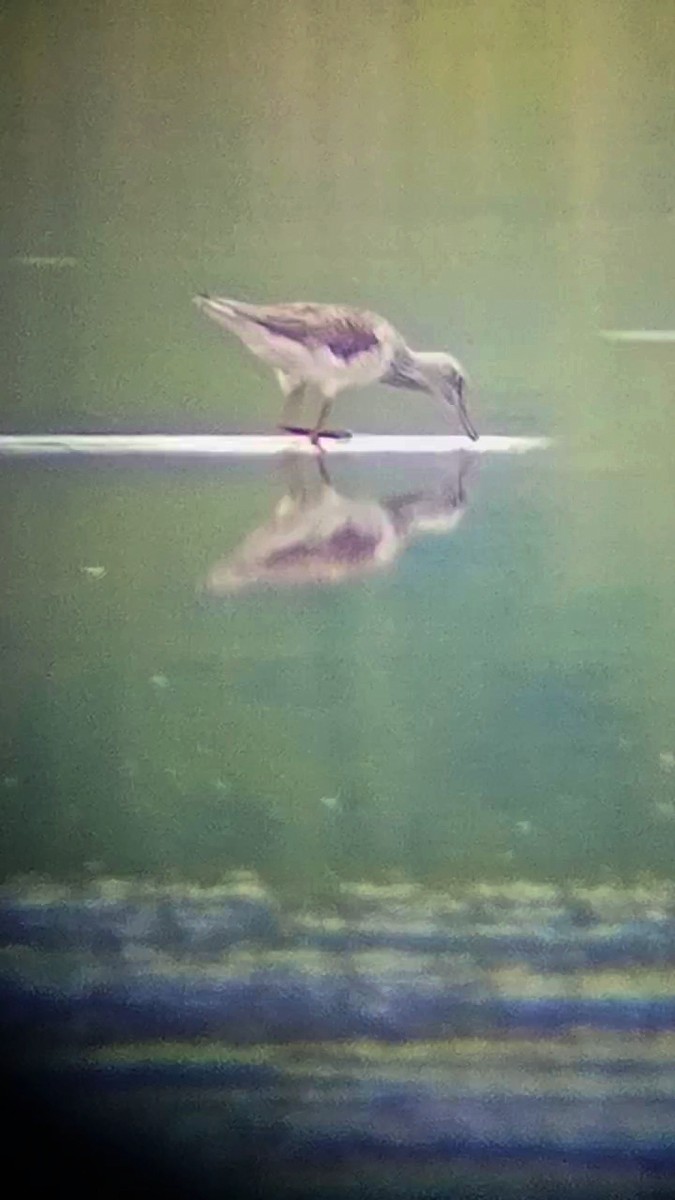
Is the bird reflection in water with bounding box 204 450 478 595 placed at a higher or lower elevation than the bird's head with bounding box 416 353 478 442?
lower

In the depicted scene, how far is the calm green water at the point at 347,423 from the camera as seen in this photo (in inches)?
50.4

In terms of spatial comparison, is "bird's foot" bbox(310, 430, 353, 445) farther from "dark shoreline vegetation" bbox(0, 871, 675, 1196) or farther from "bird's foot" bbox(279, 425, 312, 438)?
"dark shoreline vegetation" bbox(0, 871, 675, 1196)

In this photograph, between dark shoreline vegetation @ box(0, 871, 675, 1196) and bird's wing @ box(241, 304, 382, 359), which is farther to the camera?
bird's wing @ box(241, 304, 382, 359)

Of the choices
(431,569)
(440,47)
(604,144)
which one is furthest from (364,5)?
(431,569)

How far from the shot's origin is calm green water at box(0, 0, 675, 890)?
128cm

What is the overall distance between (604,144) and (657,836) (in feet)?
2.49

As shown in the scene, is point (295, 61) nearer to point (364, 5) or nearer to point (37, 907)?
point (364, 5)

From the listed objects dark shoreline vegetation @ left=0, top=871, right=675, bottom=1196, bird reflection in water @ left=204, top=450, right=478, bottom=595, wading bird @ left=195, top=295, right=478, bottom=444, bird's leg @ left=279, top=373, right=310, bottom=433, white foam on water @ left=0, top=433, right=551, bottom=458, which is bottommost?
dark shoreline vegetation @ left=0, top=871, right=675, bottom=1196

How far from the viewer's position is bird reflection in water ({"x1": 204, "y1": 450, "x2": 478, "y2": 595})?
1.31 meters

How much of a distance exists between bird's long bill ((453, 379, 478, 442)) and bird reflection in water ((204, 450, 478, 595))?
0.02 meters

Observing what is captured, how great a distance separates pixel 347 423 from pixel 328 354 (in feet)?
0.25

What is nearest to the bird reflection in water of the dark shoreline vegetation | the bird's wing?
the bird's wing

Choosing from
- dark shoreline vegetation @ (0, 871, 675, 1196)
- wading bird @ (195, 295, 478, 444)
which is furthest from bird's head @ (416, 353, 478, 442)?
dark shoreline vegetation @ (0, 871, 675, 1196)

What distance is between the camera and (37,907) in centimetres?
127
